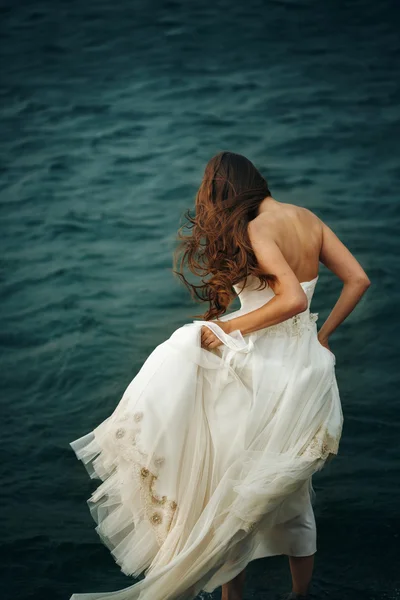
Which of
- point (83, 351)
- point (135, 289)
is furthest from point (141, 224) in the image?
point (83, 351)

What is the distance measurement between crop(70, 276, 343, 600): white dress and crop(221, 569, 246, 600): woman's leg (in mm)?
224

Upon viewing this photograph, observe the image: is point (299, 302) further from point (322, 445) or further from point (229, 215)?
point (322, 445)

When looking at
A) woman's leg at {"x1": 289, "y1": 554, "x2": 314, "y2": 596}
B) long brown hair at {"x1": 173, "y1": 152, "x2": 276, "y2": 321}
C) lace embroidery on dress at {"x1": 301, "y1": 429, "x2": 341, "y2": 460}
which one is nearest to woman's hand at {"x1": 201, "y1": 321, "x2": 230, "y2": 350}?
long brown hair at {"x1": 173, "y1": 152, "x2": 276, "y2": 321}

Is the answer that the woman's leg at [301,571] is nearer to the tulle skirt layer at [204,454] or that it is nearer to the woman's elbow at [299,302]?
the tulle skirt layer at [204,454]

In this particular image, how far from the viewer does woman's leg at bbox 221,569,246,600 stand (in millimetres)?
2662

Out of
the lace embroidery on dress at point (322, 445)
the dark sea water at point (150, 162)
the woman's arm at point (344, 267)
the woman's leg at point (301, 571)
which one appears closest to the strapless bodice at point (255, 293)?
the woman's arm at point (344, 267)

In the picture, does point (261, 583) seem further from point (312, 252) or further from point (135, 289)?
point (135, 289)

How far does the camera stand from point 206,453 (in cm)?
244

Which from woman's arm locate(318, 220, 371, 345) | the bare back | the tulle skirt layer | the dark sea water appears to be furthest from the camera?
the dark sea water

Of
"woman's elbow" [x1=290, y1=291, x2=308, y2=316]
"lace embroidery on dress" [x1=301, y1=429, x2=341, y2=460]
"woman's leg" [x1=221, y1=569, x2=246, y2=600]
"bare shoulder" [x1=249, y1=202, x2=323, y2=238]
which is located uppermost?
"bare shoulder" [x1=249, y1=202, x2=323, y2=238]

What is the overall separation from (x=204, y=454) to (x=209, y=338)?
1.20ft

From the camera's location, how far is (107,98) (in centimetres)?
546

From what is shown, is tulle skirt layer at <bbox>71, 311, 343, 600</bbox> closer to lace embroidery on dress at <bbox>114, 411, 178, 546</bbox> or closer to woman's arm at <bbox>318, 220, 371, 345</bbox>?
lace embroidery on dress at <bbox>114, 411, 178, 546</bbox>

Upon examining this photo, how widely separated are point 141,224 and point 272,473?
314 centimetres
